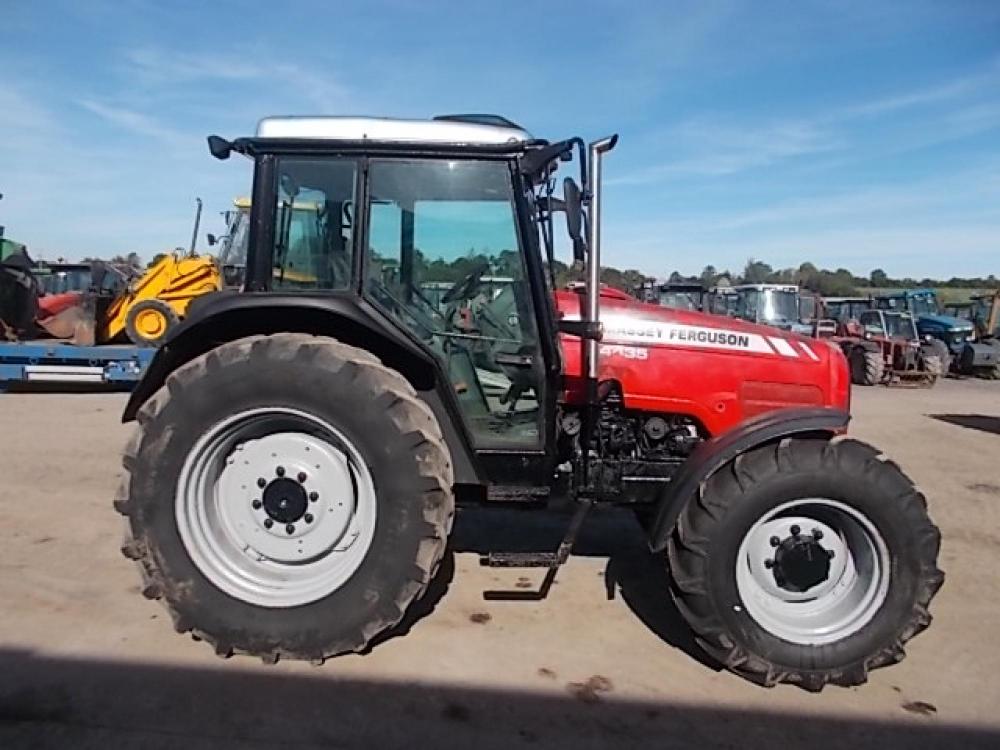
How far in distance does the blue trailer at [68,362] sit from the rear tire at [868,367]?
13.9m

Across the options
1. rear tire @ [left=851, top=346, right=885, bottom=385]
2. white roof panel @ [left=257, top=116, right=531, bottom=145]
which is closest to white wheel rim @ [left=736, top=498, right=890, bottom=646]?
white roof panel @ [left=257, top=116, right=531, bottom=145]

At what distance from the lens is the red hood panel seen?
4.14 meters

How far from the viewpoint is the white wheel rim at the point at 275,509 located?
3607 millimetres

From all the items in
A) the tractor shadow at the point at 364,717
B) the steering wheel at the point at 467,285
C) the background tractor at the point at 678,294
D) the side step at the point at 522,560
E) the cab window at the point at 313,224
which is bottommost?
the tractor shadow at the point at 364,717

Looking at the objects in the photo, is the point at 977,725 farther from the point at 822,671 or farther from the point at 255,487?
the point at 255,487

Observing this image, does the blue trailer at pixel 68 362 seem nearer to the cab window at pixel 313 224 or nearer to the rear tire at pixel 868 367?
the cab window at pixel 313 224

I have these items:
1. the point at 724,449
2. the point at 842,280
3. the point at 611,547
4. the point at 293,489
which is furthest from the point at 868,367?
the point at 842,280

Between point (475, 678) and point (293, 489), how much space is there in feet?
3.71

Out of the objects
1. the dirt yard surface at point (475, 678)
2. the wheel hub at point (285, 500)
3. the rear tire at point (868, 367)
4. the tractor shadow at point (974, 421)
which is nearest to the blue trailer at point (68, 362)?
the dirt yard surface at point (475, 678)

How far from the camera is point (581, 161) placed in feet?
12.0

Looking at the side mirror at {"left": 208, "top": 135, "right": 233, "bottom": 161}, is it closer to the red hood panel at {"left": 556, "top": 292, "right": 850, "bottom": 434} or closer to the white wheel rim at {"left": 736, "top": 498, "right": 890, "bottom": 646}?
the red hood panel at {"left": 556, "top": 292, "right": 850, "bottom": 434}

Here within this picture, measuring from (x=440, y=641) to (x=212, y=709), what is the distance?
1.03 meters

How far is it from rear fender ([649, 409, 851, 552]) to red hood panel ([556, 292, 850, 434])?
1.74 ft

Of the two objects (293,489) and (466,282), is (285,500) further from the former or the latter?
(466,282)
